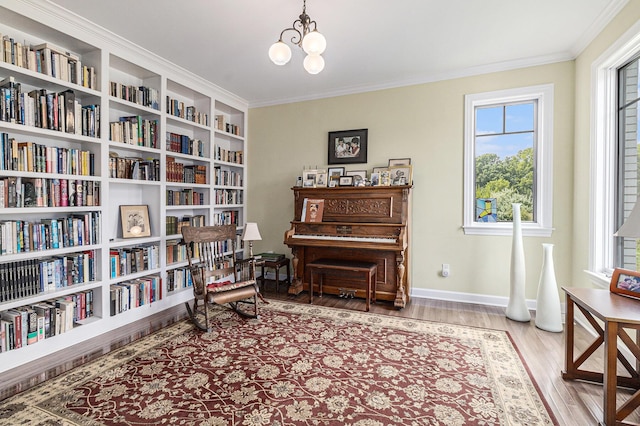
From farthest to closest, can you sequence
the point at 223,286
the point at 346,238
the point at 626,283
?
the point at 346,238
the point at 223,286
the point at 626,283

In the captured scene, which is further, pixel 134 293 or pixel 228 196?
pixel 228 196

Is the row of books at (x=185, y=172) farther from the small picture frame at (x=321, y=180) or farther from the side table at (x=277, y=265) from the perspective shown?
the small picture frame at (x=321, y=180)

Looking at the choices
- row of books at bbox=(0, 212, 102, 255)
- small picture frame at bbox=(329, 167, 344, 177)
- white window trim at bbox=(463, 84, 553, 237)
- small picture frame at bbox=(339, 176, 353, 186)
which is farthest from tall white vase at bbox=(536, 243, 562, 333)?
row of books at bbox=(0, 212, 102, 255)

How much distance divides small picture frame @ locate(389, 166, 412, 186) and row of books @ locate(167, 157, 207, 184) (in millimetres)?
2477

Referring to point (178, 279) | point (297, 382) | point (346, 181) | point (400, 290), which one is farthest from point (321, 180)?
point (297, 382)

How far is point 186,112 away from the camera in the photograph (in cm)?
394

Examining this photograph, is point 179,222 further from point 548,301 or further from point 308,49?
point 548,301

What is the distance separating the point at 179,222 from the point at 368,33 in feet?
9.77

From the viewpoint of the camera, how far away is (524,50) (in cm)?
323

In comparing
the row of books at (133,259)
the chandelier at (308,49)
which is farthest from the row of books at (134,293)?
the chandelier at (308,49)

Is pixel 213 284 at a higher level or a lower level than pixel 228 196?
lower

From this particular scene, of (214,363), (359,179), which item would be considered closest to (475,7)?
(359,179)

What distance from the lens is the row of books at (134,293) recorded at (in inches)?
118

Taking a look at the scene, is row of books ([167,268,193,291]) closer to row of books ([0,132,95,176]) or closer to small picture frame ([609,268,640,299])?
row of books ([0,132,95,176])
